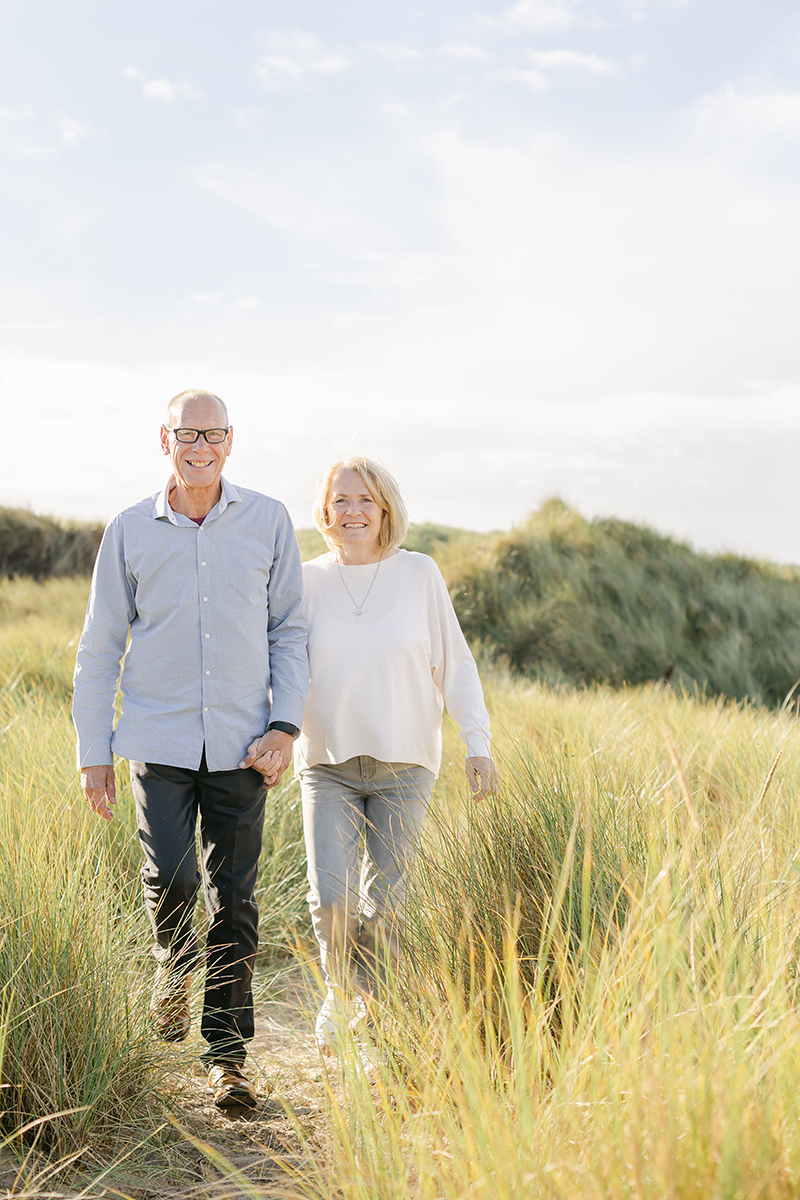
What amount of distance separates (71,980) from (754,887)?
2.03 metres

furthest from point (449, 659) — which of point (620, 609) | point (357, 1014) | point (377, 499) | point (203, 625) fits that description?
point (620, 609)

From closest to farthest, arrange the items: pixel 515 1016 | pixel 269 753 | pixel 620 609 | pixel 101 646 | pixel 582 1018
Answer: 1. pixel 515 1016
2. pixel 582 1018
3. pixel 269 753
4. pixel 101 646
5. pixel 620 609

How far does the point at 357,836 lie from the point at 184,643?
976 millimetres

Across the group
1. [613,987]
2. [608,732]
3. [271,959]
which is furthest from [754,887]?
[608,732]

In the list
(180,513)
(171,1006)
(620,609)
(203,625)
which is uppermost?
(180,513)

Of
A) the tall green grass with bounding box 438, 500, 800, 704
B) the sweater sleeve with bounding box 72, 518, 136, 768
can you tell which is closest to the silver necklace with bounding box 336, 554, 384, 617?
the sweater sleeve with bounding box 72, 518, 136, 768

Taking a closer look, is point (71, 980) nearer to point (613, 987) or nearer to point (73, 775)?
point (613, 987)

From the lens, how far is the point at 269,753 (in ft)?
10.4

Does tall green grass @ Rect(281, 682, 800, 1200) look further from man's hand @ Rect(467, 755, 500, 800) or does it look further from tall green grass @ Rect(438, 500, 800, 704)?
tall green grass @ Rect(438, 500, 800, 704)

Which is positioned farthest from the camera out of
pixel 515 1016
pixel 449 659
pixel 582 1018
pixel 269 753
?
pixel 449 659

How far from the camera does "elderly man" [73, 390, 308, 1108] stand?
314 centimetres

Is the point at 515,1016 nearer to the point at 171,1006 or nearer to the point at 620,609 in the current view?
the point at 171,1006

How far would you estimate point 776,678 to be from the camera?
44.9 ft

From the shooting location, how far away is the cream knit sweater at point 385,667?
11.3 feet
